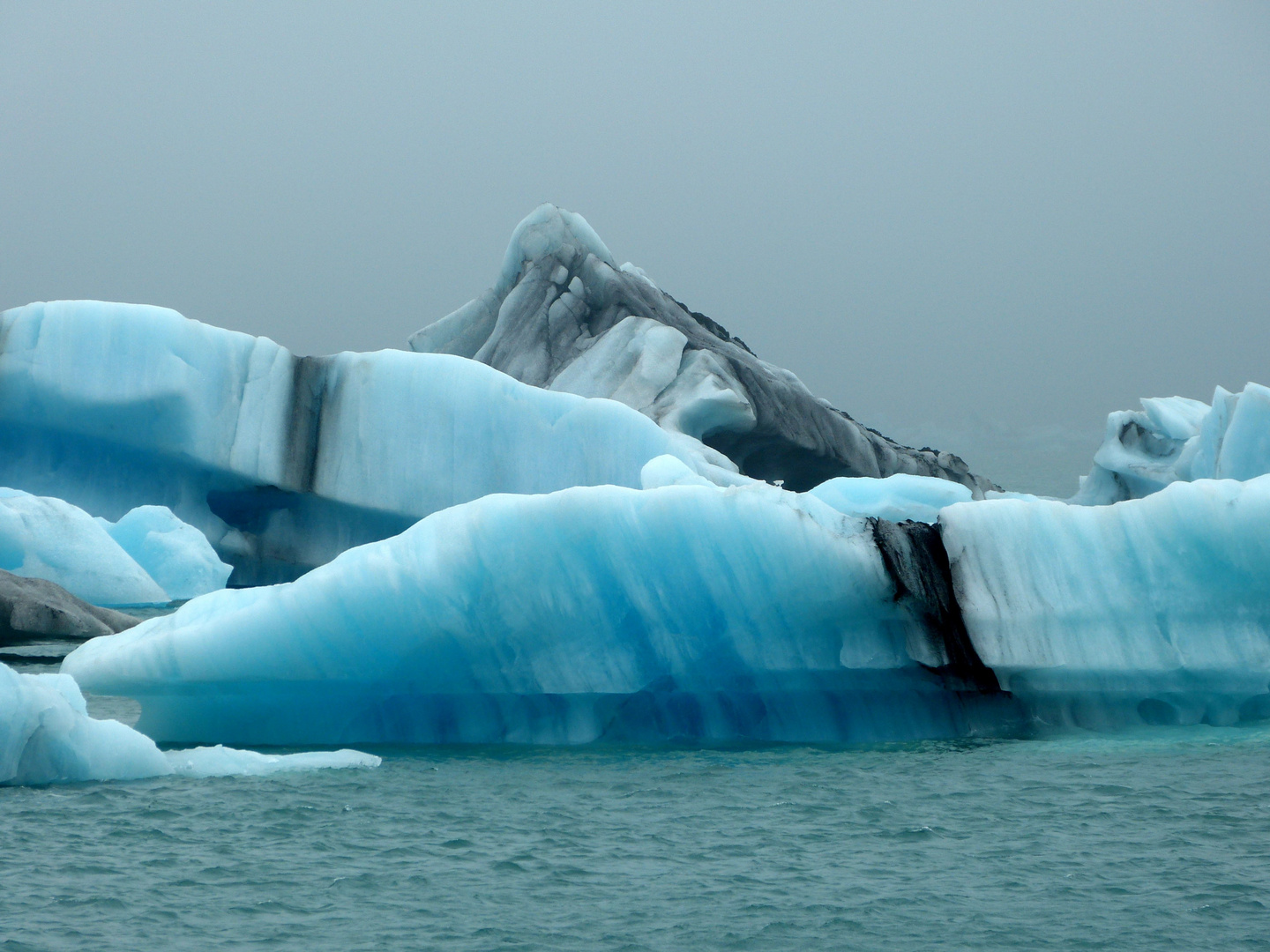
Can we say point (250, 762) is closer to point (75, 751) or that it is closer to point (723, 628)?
point (75, 751)

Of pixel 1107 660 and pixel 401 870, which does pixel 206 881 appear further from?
pixel 1107 660

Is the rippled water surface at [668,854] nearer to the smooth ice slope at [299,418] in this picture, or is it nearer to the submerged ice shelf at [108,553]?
the smooth ice slope at [299,418]

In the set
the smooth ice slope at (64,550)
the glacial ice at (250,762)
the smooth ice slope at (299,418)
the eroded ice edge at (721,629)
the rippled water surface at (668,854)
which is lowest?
the rippled water surface at (668,854)

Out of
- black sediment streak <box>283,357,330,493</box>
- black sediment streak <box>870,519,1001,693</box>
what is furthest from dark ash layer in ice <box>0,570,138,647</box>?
black sediment streak <box>870,519,1001,693</box>

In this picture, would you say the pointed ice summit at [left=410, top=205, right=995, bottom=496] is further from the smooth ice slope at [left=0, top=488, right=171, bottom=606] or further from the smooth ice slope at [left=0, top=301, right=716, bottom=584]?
the smooth ice slope at [left=0, top=488, right=171, bottom=606]

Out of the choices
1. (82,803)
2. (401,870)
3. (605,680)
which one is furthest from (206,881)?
(605,680)

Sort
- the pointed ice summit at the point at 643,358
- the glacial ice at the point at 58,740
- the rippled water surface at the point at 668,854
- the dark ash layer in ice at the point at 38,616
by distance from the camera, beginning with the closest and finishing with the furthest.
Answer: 1. the rippled water surface at the point at 668,854
2. the glacial ice at the point at 58,740
3. the dark ash layer in ice at the point at 38,616
4. the pointed ice summit at the point at 643,358

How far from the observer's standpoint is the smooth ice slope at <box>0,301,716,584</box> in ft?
44.7

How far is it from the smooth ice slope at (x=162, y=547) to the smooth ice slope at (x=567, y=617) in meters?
6.91

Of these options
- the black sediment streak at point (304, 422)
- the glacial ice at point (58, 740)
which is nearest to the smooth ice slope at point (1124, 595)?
the glacial ice at point (58, 740)

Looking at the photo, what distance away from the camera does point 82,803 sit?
19.1 ft

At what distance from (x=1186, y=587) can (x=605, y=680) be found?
10.1ft

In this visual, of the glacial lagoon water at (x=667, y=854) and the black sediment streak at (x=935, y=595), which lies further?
the black sediment streak at (x=935, y=595)

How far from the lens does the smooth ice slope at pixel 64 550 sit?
1256cm
